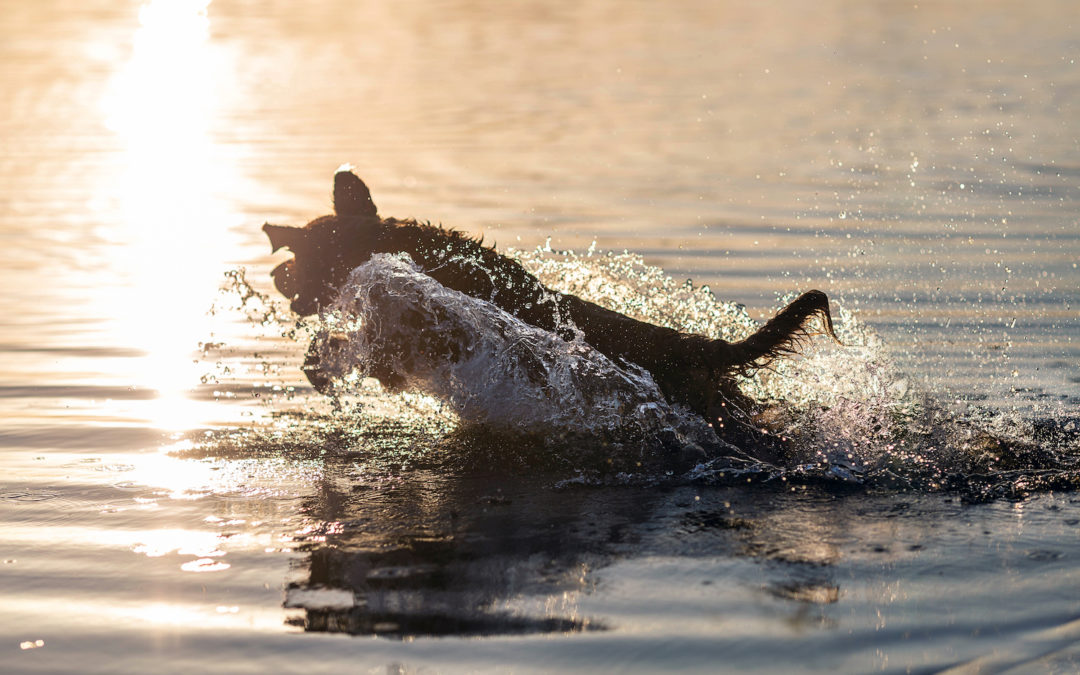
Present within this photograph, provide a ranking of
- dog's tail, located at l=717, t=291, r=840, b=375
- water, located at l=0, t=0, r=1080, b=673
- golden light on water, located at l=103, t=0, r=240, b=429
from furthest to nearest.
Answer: golden light on water, located at l=103, t=0, r=240, b=429 < dog's tail, located at l=717, t=291, r=840, b=375 < water, located at l=0, t=0, r=1080, b=673

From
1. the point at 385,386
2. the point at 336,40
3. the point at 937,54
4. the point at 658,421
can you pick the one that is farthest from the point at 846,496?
the point at 336,40

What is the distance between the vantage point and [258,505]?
661 centimetres

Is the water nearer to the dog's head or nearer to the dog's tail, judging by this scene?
the dog's head

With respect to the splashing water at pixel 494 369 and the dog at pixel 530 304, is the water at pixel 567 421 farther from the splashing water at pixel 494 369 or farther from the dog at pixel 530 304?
the dog at pixel 530 304

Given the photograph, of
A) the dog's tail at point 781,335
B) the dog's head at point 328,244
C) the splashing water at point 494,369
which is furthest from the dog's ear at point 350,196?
the dog's tail at point 781,335

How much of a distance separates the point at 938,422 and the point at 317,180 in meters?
12.9

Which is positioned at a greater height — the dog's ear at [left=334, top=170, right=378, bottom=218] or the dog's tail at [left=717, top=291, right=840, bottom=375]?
the dog's ear at [left=334, top=170, right=378, bottom=218]

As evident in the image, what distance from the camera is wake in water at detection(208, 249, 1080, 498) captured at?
22.4ft

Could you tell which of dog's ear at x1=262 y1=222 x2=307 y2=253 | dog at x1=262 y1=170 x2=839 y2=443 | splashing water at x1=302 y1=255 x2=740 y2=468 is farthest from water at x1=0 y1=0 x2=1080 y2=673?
dog's ear at x1=262 y1=222 x2=307 y2=253

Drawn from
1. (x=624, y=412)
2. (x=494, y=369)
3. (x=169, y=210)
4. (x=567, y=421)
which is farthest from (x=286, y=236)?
(x=169, y=210)

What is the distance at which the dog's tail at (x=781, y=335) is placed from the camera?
6.54 metres

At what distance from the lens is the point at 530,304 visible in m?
7.16

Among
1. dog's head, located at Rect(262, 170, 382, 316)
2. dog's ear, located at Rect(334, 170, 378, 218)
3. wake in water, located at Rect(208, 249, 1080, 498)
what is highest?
dog's ear, located at Rect(334, 170, 378, 218)

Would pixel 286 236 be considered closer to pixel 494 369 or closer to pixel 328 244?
pixel 328 244
